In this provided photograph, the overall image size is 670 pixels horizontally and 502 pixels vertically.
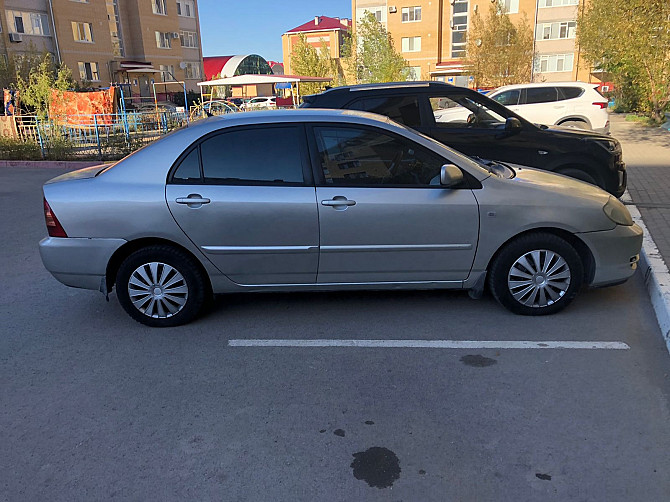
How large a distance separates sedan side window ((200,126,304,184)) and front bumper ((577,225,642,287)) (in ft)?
7.96

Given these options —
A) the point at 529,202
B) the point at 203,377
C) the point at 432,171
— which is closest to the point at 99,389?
the point at 203,377

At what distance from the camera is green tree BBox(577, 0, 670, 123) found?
13.4 metres

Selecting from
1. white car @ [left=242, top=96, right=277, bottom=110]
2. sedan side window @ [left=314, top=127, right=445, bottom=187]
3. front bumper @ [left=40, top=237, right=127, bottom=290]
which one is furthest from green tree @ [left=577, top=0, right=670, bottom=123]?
white car @ [left=242, top=96, right=277, bottom=110]

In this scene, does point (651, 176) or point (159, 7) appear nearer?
point (651, 176)

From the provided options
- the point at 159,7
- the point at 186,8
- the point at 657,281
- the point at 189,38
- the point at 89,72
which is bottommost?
the point at 657,281

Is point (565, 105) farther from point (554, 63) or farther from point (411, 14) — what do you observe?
point (411, 14)

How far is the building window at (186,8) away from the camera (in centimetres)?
5497

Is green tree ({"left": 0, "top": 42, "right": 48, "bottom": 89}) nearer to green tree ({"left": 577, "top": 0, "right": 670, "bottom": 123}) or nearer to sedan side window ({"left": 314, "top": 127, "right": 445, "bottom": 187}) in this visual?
green tree ({"left": 577, "top": 0, "right": 670, "bottom": 123})

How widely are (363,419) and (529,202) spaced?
2.28 metres

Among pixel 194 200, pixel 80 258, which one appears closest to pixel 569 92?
pixel 194 200

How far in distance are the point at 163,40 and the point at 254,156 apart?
53932 mm

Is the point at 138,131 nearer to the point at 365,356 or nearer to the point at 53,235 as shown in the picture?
the point at 53,235

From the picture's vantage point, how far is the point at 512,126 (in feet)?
24.7

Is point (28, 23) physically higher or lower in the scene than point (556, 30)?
higher
